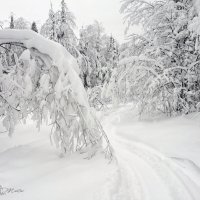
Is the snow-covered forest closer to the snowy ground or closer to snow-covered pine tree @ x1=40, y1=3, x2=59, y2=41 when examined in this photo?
the snowy ground

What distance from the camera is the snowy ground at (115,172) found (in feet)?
19.5

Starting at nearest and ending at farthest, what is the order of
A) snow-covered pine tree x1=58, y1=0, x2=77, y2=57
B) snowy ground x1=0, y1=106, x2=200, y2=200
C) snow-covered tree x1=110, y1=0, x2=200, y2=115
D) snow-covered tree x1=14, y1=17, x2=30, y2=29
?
snowy ground x1=0, y1=106, x2=200, y2=200 → snow-covered tree x1=110, y1=0, x2=200, y2=115 → snow-covered pine tree x1=58, y1=0, x2=77, y2=57 → snow-covered tree x1=14, y1=17, x2=30, y2=29

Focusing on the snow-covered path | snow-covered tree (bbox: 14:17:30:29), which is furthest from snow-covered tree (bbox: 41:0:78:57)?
the snow-covered path

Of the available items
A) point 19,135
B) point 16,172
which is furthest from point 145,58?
point 16,172

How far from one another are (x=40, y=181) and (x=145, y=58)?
972 centimetres

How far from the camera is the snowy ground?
5.95m

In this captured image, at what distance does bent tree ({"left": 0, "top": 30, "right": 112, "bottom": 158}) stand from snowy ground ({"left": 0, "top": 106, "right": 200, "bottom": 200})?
767mm

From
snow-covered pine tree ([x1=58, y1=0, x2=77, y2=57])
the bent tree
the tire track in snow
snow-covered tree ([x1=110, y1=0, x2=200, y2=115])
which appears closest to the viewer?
the tire track in snow

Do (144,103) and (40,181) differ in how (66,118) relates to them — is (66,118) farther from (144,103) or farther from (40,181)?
(144,103)

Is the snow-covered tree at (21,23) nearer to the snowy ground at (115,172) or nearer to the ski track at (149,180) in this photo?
the snowy ground at (115,172)

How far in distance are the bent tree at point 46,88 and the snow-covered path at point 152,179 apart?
1.08m

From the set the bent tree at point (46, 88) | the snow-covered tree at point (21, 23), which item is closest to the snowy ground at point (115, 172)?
the bent tree at point (46, 88)

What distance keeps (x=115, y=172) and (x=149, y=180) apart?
0.76m

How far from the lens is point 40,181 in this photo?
642 centimetres
